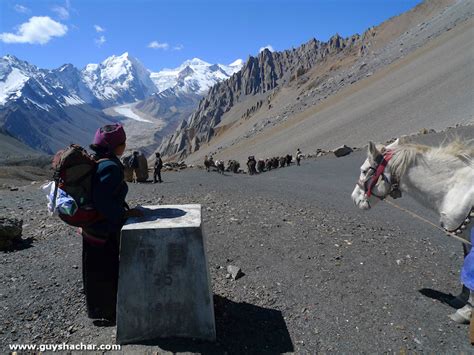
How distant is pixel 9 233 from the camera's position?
8.62 metres

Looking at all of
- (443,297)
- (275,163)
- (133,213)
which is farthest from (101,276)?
(275,163)

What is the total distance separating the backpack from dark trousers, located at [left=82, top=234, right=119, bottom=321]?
39cm

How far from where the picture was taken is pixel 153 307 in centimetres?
458

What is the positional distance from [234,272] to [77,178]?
314cm

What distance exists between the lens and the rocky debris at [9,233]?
8.48 m

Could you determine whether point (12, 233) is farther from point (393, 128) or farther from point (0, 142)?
point (0, 142)

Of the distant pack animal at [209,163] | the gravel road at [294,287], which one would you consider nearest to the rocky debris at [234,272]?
the gravel road at [294,287]

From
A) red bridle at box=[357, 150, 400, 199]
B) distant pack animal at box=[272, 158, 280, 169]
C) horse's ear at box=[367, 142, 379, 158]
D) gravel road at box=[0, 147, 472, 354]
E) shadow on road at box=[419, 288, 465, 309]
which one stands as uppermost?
horse's ear at box=[367, 142, 379, 158]

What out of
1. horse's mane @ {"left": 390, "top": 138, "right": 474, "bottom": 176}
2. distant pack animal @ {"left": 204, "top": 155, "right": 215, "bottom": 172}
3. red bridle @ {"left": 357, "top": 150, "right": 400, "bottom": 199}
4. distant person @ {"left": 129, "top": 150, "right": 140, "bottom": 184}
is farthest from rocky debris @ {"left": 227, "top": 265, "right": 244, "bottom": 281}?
distant pack animal @ {"left": 204, "top": 155, "right": 215, "bottom": 172}

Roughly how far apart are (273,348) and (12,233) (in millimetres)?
6507

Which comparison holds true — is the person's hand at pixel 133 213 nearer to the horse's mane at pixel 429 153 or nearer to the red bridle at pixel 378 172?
the red bridle at pixel 378 172

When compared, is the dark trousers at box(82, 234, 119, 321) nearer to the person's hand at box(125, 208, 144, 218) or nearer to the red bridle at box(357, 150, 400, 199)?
the person's hand at box(125, 208, 144, 218)

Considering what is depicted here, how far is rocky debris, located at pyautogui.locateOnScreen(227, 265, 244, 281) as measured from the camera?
661 centimetres

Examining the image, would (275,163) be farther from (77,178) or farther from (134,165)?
(77,178)
